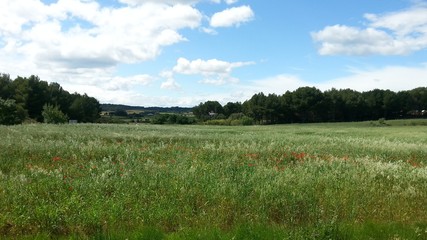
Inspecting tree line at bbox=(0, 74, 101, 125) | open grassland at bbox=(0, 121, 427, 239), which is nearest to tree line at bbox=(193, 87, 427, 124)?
tree line at bbox=(0, 74, 101, 125)

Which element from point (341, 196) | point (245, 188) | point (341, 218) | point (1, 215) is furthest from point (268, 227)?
point (1, 215)

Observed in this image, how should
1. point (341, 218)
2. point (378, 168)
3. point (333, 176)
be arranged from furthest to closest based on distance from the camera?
1. point (378, 168)
2. point (333, 176)
3. point (341, 218)

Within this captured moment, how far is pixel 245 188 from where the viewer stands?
1016 cm

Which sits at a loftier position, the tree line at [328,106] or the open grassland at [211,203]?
the tree line at [328,106]

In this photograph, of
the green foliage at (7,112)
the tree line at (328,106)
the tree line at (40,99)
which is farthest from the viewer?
the tree line at (328,106)

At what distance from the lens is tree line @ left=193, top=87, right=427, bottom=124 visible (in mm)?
130125

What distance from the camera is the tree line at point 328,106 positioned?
13012 cm

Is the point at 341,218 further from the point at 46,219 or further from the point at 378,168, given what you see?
the point at 378,168

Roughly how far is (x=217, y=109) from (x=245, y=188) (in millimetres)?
158209

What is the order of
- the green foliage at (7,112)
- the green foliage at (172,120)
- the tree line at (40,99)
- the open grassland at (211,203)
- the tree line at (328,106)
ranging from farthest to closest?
1. the tree line at (328,106)
2. the green foliage at (172,120)
3. the tree line at (40,99)
4. the green foliage at (7,112)
5. the open grassland at (211,203)

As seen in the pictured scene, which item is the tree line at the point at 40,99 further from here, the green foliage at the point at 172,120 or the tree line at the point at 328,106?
the tree line at the point at 328,106

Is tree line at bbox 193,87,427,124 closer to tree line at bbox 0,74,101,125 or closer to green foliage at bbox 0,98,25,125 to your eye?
tree line at bbox 0,74,101,125

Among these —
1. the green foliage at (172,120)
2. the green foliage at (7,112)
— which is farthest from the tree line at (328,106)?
the green foliage at (7,112)

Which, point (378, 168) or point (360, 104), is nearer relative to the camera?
point (378, 168)
